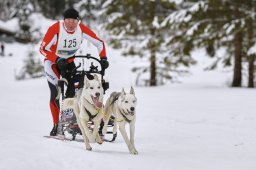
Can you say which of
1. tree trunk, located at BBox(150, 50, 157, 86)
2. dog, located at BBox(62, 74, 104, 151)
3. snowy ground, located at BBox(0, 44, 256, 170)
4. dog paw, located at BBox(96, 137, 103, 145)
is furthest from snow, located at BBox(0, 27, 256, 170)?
tree trunk, located at BBox(150, 50, 157, 86)

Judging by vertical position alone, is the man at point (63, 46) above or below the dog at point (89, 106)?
above

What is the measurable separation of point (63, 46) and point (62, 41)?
0.10 metres

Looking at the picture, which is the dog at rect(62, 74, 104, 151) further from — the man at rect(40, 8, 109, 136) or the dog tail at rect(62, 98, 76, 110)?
the man at rect(40, 8, 109, 136)

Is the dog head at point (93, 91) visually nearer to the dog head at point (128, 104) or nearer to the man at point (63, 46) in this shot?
the dog head at point (128, 104)

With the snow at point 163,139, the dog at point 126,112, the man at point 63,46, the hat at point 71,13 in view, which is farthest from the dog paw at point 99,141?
the hat at point 71,13

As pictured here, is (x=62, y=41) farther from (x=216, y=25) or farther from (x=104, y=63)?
(x=216, y=25)

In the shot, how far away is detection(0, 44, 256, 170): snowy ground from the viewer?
529 cm

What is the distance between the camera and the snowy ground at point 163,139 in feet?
17.4

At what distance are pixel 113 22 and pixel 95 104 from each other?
16.5 metres

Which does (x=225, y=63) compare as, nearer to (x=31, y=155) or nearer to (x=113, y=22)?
(x=113, y=22)

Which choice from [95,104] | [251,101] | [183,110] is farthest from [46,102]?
[95,104]

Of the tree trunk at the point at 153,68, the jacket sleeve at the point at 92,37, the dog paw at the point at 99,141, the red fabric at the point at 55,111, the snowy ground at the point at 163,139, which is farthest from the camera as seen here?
the tree trunk at the point at 153,68

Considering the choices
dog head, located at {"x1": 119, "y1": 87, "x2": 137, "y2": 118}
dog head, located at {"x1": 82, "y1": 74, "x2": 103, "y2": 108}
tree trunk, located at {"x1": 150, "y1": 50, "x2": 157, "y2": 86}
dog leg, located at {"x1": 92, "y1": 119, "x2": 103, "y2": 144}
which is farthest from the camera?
tree trunk, located at {"x1": 150, "y1": 50, "x2": 157, "y2": 86}

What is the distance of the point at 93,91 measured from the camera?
20.4ft
